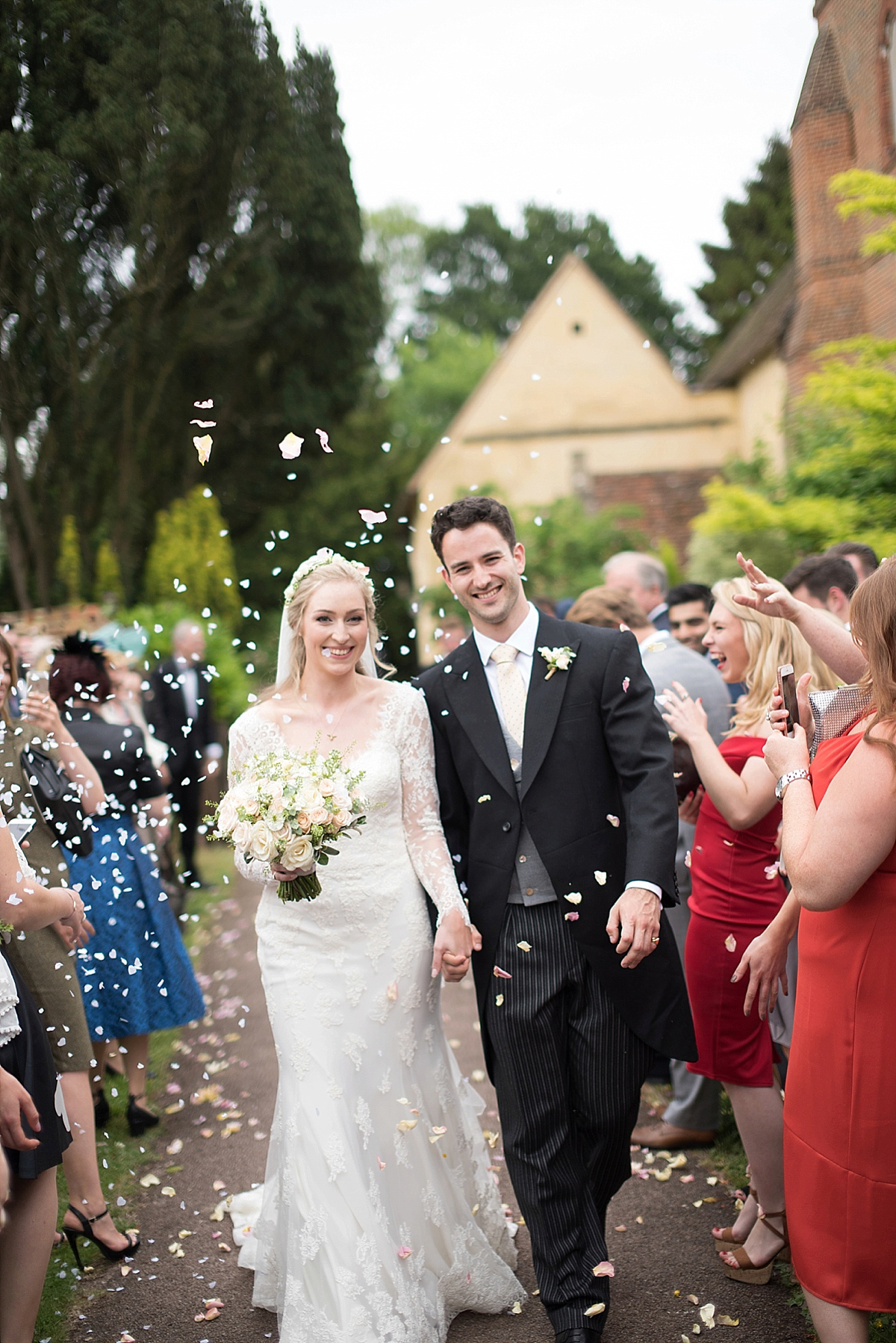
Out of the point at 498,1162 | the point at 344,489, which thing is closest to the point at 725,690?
the point at 498,1162

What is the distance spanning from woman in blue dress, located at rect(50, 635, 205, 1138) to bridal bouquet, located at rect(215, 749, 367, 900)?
Answer: 7.18 ft

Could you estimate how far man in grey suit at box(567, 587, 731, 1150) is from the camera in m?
4.88

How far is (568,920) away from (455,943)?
1.25 feet

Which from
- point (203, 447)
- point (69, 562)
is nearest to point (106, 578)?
point (69, 562)

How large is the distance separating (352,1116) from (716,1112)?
2062mm

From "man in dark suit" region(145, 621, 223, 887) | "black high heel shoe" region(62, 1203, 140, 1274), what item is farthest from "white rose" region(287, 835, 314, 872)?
"man in dark suit" region(145, 621, 223, 887)

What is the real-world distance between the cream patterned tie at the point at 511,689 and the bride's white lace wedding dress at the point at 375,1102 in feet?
1.14

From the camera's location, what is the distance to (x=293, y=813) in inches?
132

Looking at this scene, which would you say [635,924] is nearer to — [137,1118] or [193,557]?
[137,1118]

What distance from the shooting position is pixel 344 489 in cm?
2956

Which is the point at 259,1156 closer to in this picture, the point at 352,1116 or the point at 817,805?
the point at 352,1116

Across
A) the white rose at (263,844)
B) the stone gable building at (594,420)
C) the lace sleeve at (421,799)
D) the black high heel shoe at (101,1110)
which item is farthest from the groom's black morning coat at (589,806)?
the stone gable building at (594,420)

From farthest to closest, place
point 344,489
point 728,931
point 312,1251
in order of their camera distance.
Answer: point 344,489 < point 728,931 < point 312,1251

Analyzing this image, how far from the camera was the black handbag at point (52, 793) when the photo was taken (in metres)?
4.31
